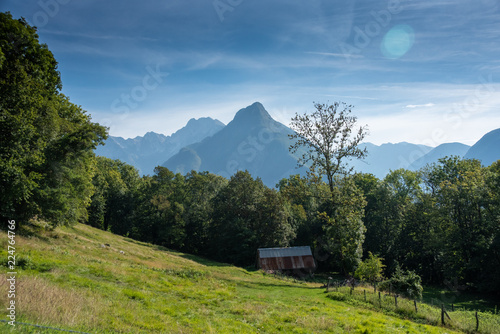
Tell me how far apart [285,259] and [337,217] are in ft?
77.1

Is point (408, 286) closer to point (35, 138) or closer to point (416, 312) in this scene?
point (416, 312)

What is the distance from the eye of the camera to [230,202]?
6391 centimetres

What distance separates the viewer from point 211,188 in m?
76.6

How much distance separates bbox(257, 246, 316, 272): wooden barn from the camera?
170 ft

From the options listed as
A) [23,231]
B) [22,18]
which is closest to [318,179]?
[23,231]

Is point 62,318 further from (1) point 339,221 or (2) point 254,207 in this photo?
(2) point 254,207

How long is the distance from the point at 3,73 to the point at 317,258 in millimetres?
61728

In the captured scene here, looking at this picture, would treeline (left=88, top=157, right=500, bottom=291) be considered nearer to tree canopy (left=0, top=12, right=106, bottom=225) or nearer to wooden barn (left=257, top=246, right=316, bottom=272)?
wooden barn (left=257, top=246, right=316, bottom=272)

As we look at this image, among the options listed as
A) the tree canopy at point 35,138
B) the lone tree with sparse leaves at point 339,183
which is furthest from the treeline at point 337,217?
the tree canopy at point 35,138

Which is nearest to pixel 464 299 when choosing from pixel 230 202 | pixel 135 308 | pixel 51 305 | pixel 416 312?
pixel 416 312

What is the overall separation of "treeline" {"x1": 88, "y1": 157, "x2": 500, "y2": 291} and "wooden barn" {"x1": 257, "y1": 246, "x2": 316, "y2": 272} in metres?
4.61

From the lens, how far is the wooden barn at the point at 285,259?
5194 cm

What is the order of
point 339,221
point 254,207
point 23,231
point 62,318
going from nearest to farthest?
point 62,318
point 23,231
point 339,221
point 254,207

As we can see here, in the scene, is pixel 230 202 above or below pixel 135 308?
above
